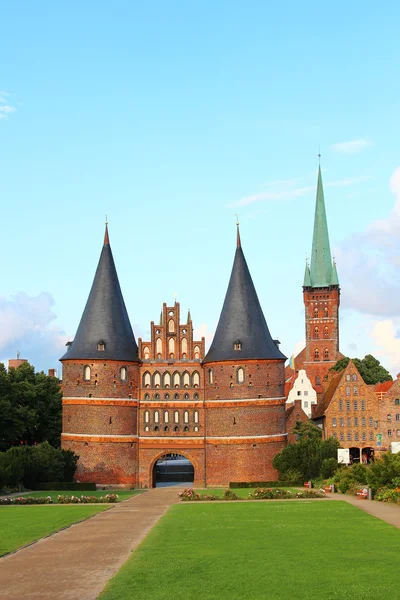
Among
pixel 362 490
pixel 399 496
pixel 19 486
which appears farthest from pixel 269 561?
pixel 19 486

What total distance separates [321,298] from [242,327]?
7644 centimetres

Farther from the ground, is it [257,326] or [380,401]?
[257,326]

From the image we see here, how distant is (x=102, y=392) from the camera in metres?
63.7

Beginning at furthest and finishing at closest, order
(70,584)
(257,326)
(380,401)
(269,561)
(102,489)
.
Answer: (380,401) < (257,326) < (102,489) < (269,561) < (70,584)

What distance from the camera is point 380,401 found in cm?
8631

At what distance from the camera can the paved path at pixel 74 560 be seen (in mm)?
18844

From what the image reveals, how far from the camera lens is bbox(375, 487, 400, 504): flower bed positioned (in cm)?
4072

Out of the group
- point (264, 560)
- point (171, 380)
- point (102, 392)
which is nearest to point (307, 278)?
point (171, 380)

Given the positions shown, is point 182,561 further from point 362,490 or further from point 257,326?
point 257,326

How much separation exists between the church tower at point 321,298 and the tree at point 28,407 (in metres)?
68.4

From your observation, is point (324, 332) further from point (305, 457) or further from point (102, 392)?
point (102, 392)

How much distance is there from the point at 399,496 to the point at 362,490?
Result: 16.2ft

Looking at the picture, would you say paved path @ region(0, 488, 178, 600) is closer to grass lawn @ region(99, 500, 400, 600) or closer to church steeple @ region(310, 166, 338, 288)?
grass lawn @ region(99, 500, 400, 600)

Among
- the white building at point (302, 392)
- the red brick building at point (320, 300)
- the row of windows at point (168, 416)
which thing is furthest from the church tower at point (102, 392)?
the red brick building at point (320, 300)
